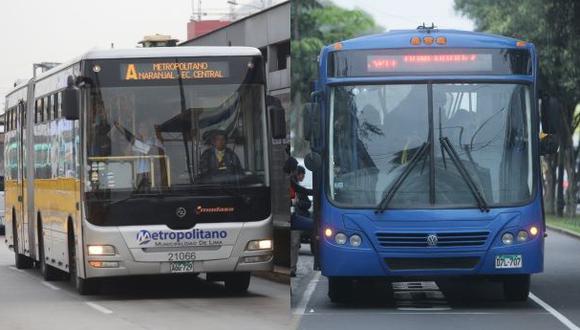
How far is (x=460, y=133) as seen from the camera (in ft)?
50.2

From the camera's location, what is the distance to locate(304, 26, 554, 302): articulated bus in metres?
15.2

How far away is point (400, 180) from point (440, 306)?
166 centimetres

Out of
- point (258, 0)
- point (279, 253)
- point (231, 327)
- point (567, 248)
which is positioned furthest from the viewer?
point (258, 0)

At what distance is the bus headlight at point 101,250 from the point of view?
1730 cm

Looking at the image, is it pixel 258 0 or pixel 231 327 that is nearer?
pixel 231 327

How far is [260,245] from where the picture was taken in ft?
58.1

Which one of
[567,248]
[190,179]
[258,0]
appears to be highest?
[258,0]

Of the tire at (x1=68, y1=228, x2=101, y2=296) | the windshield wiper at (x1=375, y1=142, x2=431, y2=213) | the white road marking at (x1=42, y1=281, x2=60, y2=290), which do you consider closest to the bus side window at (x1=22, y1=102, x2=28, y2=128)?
the white road marking at (x1=42, y1=281, x2=60, y2=290)

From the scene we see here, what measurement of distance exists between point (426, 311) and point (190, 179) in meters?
3.52

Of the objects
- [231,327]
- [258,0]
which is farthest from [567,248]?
[231,327]

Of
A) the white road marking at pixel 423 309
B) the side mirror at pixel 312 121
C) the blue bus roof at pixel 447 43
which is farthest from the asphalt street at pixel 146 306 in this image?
the blue bus roof at pixel 447 43

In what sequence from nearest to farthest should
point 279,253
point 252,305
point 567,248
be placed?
point 252,305
point 279,253
point 567,248

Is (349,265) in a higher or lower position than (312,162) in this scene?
lower

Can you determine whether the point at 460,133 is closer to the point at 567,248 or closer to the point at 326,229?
the point at 326,229
